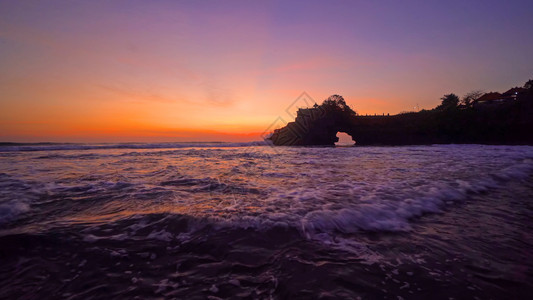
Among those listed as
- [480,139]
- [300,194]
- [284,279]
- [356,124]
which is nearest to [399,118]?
[356,124]

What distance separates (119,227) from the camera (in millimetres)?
2873

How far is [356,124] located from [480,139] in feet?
59.0

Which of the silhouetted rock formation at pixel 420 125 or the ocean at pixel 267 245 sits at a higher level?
the silhouetted rock formation at pixel 420 125

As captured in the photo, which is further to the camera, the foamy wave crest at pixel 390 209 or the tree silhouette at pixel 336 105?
the tree silhouette at pixel 336 105

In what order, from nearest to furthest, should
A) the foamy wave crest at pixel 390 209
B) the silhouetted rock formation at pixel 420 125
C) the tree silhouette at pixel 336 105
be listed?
1. the foamy wave crest at pixel 390 209
2. the silhouetted rock formation at pixel 420 125
3. the tree silhouette at pixel 336 105

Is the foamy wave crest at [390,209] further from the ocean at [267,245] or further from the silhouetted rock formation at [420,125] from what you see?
the silhouetted rock formation at [420,125]

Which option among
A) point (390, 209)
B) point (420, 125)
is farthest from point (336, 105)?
point (390, 209)

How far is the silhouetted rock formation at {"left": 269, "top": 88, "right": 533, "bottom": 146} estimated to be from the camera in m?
30.6

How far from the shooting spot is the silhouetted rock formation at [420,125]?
30.6 metres

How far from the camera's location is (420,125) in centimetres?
3759

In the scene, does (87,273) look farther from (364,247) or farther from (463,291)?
(463,291)

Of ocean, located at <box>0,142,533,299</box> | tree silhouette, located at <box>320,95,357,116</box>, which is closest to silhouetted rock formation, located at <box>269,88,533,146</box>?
tree silhouette, located at <box>320,95,357,116</box>

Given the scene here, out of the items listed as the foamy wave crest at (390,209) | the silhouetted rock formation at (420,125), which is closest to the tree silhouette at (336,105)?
the silhouetted rock formation at (420,125)

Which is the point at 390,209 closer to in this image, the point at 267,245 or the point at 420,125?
the point at 267,245
